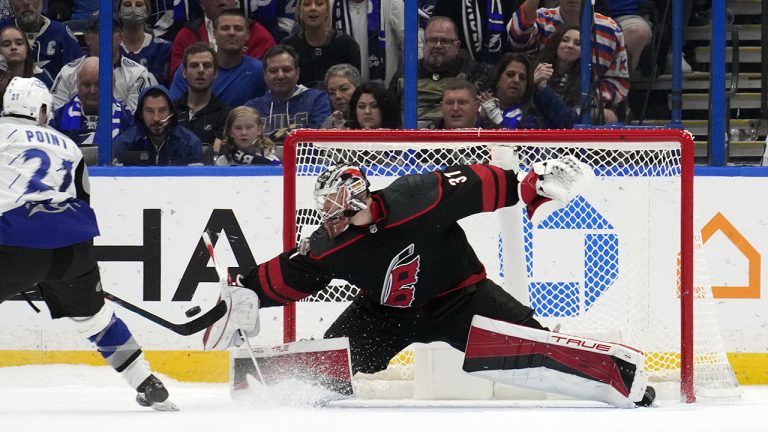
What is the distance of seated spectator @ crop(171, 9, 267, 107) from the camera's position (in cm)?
524

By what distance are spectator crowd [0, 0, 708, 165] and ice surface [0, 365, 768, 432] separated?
3.90 feet

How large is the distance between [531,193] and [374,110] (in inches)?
56.6

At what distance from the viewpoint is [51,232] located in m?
3.85

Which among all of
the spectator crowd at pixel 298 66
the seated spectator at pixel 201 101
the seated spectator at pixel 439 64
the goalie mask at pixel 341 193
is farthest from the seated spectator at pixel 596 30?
the goalie mask at pixel 341 193

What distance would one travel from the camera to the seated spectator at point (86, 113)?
5.24m

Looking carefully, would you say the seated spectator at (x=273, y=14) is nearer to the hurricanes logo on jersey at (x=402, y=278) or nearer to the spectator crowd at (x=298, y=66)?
the spectator crowd at (x=298, y=66)

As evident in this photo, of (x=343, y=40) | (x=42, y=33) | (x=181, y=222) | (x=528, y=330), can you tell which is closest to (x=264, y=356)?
(x=528, y=330)

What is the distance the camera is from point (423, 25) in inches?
201

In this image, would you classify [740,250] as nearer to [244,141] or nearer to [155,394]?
[244,141]

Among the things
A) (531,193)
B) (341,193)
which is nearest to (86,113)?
(341,193)

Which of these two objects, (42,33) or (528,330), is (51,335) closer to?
(42,33)

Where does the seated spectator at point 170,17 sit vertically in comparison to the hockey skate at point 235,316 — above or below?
above

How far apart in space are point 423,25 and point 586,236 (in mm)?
1112

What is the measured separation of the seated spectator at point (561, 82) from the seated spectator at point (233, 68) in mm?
1140
